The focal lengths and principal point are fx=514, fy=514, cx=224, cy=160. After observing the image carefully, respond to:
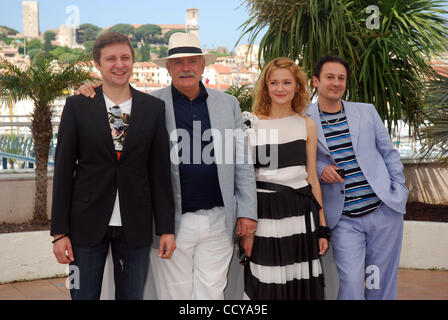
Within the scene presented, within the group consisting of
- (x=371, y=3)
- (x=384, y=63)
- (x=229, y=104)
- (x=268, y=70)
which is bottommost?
(x=229, y=104)

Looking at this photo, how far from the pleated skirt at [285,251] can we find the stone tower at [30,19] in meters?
166

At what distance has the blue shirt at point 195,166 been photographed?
→ 8.32 ft

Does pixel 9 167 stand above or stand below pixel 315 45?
below

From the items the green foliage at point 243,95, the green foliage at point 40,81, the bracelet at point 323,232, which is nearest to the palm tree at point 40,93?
the green foliage at point 40,81

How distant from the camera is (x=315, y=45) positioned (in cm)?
599

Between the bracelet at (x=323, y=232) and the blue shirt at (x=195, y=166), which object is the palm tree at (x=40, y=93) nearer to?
the blue shirt at (x=195, y=166)

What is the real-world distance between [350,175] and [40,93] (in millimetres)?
3695

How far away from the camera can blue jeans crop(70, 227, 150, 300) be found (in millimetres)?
2316

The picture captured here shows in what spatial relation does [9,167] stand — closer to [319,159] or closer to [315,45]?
[315,45]

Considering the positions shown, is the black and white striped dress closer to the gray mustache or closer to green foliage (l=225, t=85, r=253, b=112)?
the gray mustache

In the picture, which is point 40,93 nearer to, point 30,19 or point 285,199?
point 285,199

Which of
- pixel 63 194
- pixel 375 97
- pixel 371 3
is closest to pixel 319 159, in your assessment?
pixel 63 194

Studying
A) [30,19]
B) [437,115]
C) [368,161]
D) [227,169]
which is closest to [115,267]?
[227,169]
